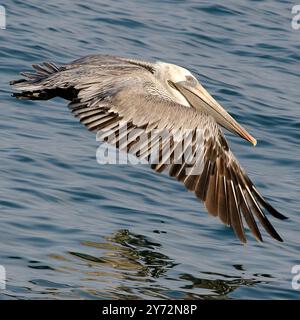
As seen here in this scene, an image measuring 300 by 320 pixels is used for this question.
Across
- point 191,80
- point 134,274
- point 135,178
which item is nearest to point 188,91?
point 191,80

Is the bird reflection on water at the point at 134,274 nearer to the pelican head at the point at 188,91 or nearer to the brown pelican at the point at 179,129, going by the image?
the brown pelican at the point at 179,129

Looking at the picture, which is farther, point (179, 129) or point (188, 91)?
point (188, 91)

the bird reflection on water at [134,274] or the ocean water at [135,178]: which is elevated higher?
the ocean water at [135,178]

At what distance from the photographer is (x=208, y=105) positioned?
32.0 ft

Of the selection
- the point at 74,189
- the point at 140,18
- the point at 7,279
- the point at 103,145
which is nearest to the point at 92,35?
the point at 140,18

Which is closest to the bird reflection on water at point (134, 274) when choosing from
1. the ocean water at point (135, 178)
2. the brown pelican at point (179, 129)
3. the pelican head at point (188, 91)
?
the ocean water at point (135, 178)

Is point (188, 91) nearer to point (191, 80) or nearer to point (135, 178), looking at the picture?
point (191, 80)

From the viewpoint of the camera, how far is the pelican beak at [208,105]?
31.2 ft

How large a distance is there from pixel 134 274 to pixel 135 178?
90.5 inches

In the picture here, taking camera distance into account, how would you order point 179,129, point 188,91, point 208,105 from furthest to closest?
point 188,91
point 208,105
point 179,129

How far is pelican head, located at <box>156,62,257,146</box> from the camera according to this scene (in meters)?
9.70

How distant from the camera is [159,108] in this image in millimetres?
8258

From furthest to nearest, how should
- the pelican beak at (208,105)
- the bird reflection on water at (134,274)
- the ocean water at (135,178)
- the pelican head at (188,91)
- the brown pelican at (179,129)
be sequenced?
1. the pelican head at (188,91)
2. the pelican beak at (208,105)
3. the brown pelican at (179,129)
4. the ocean water at (135,178)
5. the bird reflection on water at (134,274)

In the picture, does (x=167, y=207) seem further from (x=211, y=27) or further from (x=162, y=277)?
(x=211, y=27)
